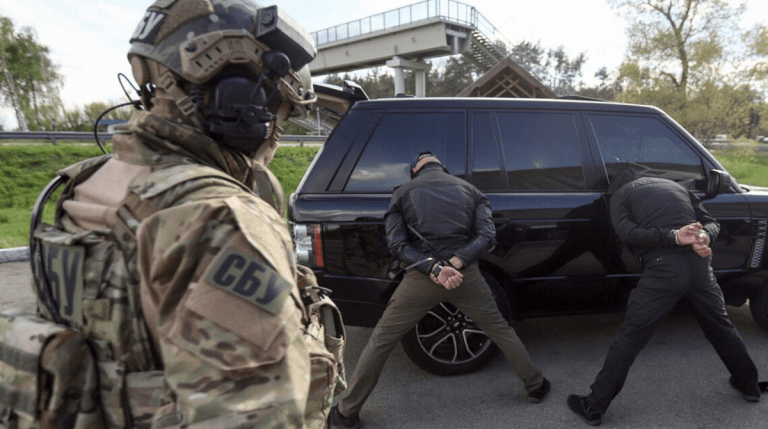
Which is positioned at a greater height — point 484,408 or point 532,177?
point 532,177

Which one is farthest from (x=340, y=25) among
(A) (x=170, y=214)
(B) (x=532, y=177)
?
(A) (x=170, y=214)

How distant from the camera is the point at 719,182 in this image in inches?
134

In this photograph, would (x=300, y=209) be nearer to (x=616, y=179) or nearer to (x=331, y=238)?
(x=331, y=238)

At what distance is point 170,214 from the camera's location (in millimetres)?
827

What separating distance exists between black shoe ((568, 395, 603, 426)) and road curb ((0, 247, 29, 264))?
24.2ft

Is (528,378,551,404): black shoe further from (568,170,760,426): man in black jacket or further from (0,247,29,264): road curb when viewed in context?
A: (0,247,29,264): road curb

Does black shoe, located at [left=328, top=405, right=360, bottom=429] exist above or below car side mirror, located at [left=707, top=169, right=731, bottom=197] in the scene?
below

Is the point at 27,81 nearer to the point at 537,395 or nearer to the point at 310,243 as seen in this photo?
the point at 310,243

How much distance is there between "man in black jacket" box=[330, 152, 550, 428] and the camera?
2.79 metres

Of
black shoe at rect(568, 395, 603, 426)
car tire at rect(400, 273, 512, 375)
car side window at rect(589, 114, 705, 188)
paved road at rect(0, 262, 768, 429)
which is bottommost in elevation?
paved road at rect(0, 262, 768, 429)

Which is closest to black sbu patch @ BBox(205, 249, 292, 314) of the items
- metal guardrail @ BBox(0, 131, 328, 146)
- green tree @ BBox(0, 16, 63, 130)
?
metal guardrail @ BBox(0, 131, 328, 146)

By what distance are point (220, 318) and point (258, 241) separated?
5.7 inches

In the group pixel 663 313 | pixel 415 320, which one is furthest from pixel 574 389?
pixel 415 320

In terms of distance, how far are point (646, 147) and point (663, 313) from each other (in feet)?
Result: 4.73
